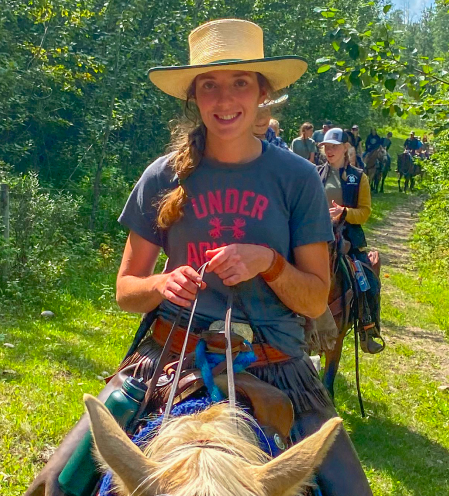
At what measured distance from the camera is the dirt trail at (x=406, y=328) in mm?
8148

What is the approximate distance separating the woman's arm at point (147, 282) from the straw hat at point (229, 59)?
647mm

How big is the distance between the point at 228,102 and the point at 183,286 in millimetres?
712

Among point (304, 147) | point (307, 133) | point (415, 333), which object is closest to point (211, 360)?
point (415, 333)

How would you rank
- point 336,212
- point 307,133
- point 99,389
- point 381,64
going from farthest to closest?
point 307,133
point 381,64
point 336,212
point 99,389

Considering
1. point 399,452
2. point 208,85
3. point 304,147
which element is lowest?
point 399,452

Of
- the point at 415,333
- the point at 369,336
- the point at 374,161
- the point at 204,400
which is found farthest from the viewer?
the point at 374,161

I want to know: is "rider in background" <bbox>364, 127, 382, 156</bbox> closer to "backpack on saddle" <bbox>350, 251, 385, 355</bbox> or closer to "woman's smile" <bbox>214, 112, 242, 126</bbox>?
"backpack on saddle" <bbox>350, 251, 385, 355</bbox>

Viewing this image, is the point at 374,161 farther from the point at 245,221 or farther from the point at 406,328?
the point at 245,221

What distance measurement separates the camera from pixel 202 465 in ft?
5.33

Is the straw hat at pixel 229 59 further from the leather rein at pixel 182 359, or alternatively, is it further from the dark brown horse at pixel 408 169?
the dark brown horse at pixel 408 169

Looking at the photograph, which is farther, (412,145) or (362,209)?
(412,145)

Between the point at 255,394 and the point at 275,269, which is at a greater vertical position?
the point at 275,269

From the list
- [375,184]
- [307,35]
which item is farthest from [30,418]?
[375,184]

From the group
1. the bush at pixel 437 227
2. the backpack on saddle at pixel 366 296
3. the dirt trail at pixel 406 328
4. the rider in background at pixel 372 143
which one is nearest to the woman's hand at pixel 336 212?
the backpack on saddle at pixel 366 296
